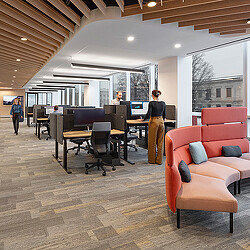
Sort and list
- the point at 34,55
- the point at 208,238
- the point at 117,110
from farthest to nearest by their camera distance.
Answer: the point at 34,55, the point at 117,110, the point at 208,238

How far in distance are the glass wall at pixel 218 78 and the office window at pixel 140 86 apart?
233 cm

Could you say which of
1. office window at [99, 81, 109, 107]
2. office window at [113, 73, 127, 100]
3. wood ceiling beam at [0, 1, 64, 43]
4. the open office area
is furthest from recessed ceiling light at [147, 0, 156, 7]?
office window at [99, 81, 109, 107]

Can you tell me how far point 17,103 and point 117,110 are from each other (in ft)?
19.6

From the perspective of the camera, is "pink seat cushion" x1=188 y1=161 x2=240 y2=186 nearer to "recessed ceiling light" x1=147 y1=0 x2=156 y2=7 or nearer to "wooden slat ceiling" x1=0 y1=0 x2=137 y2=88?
"recessed ceiling light" x1=147 y1=0 x2=156 y2=7

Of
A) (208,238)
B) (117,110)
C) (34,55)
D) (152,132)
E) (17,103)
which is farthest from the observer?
(17,103)

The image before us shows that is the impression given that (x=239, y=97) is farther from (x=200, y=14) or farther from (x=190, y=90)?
(x=200, y=14)

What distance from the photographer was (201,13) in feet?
13.0

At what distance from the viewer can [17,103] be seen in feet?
31.9

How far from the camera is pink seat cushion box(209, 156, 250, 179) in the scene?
3219mm

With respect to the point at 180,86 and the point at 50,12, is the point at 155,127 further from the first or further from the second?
the point at 50,12

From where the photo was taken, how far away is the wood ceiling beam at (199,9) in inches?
135

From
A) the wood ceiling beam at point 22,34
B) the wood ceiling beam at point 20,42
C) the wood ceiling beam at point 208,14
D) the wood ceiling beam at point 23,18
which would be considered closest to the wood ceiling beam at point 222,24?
the wood ceiling beam at point 208,14

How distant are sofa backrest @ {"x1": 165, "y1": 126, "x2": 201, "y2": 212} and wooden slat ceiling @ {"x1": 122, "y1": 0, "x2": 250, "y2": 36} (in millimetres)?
1929

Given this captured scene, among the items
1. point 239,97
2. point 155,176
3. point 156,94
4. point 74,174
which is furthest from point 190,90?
point 74,174
